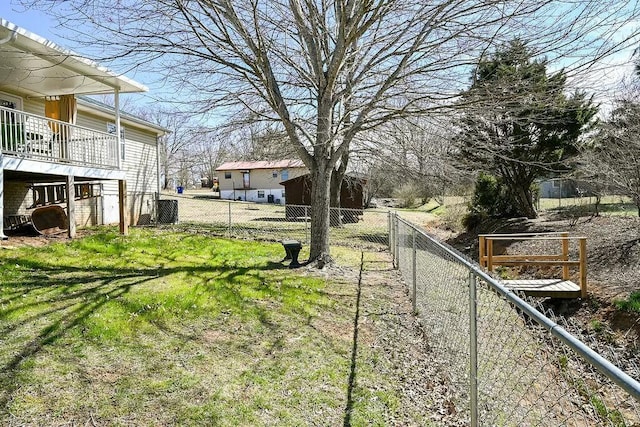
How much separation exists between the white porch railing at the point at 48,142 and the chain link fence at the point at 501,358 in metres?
8.07

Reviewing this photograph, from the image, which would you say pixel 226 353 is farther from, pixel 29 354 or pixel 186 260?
pixel 186 260

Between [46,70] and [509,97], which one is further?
[46,70]

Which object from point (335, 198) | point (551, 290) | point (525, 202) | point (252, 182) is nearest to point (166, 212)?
point (335, 198)

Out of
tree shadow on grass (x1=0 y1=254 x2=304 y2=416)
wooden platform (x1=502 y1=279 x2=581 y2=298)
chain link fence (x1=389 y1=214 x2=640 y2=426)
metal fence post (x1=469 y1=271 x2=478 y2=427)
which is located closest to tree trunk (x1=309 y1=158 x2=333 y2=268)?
tree shadow on grass (x1=0 y1=254 x2=304 y2=416)

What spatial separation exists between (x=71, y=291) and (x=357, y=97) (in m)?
6.72

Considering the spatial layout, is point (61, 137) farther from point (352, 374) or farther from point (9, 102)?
point (352, 374)

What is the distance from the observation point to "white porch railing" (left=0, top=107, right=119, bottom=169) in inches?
331

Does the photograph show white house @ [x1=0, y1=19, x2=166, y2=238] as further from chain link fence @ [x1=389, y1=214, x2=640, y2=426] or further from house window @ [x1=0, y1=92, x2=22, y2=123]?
chain link fence @ [x1=389, y1=214, x2=640, y2=426]

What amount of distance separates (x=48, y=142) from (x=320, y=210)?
21.6ft

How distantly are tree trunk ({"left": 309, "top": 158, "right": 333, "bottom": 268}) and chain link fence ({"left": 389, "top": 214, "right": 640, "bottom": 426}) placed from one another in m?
2.49

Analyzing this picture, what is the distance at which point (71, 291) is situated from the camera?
5.82 metres

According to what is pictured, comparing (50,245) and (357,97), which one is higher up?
(357,97)

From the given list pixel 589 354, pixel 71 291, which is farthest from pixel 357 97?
pixel 589 354

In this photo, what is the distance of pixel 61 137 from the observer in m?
9.98
